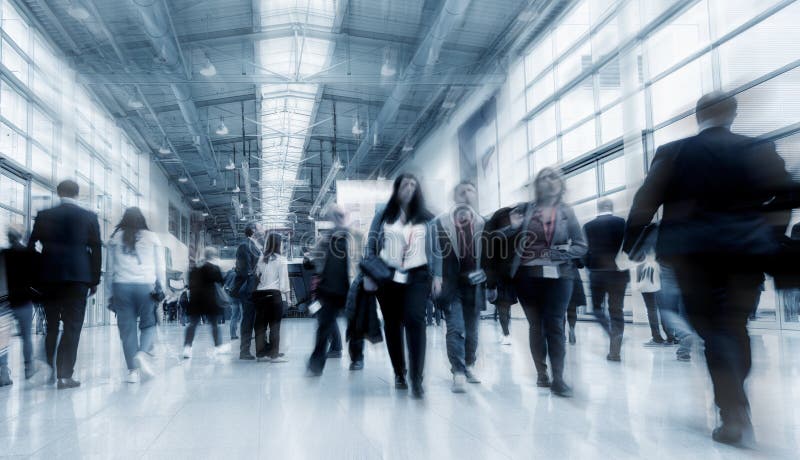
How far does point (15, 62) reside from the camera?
1205 cm

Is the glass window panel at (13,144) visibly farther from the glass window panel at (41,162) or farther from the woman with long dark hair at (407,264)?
the woman with long dark hair at (407,264)

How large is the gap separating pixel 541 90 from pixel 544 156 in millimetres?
1308

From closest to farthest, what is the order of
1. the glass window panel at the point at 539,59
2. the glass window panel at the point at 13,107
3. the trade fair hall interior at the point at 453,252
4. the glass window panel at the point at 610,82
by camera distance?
the trade fair hall interior at the point at 453,252, the glass window panel at the point at 610,82, the glass window panel at the point at 13,107, the glass window panel at the point at 539,59

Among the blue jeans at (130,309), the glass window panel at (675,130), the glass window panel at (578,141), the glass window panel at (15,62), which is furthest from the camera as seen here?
the glass window panel at (578,141)

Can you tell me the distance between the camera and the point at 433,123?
62.8ft

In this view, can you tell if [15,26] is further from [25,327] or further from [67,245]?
[67,245]

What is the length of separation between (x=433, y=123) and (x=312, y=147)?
236 inches

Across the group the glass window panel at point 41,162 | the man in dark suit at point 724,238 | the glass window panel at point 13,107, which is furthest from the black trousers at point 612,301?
the glass window panel at point 41,162

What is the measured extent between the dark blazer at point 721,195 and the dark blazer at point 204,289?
17.5 feet

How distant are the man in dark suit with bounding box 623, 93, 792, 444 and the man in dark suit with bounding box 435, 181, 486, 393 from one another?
1604mm

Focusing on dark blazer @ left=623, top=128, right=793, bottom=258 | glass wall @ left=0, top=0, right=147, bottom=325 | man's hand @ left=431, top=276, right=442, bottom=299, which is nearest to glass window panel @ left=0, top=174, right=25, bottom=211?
glass wall @ left=0, top=0, right=147, bottom=325

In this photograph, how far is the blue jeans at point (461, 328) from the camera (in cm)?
435

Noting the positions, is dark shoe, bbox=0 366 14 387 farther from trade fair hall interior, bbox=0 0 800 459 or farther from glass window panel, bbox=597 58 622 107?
glass window panel, bbox=597 58 622 107

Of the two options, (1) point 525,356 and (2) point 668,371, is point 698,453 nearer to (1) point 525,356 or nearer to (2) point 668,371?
(2) point 668,371
